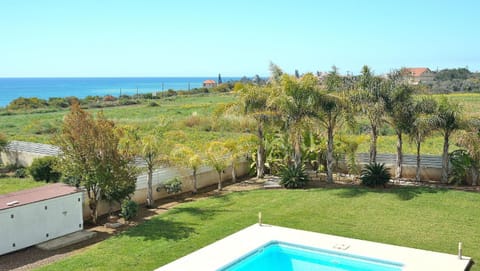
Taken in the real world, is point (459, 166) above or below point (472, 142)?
below

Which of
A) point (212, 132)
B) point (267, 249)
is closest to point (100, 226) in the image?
point (267, 249)

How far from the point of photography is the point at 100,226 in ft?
46.0

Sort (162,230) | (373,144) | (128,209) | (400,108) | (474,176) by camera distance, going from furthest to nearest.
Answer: (373,144), (400,108), (474,176), (128,209), (162,230)

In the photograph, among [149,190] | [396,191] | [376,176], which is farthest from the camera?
[376,176]

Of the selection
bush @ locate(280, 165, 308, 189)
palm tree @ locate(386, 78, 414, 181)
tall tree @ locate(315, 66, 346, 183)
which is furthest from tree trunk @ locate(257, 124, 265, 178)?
palm tree @ locate(386, 78, 414, 181)

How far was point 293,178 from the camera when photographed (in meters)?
18.4

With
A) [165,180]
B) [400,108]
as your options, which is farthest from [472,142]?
[165,180]

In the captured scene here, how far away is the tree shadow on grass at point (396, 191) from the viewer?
16.5m

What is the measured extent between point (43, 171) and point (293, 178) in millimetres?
10696

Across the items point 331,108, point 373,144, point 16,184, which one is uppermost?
point 331,108

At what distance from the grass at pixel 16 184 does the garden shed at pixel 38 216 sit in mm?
6324

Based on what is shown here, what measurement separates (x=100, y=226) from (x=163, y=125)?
4.28 metres

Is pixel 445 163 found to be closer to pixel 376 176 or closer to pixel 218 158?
pixel 376 176

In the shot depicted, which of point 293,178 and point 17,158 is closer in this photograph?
point 293,178
